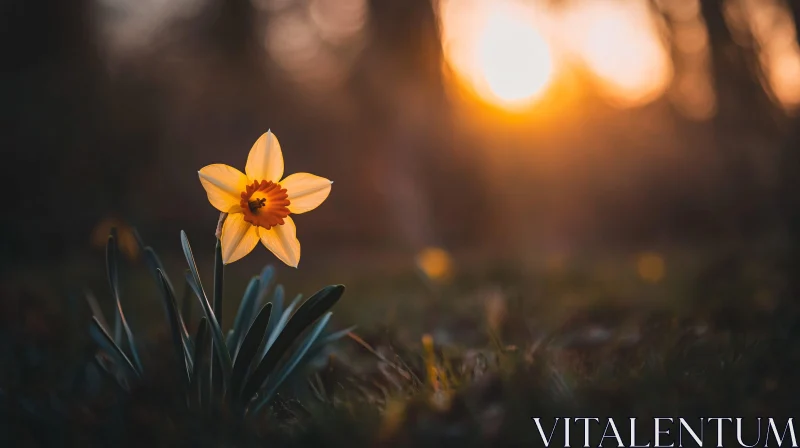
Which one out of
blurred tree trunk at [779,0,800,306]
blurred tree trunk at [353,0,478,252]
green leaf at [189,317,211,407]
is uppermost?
blurred tree trunk at [353,0,478,252]

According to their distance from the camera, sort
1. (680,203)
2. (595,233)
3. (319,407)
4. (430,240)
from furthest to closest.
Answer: (595,233)
(680,203)
(430,240)
(319,407)

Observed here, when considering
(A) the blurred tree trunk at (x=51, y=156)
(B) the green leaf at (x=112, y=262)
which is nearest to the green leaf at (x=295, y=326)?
(B) the green leaf at (x=112, y=262)

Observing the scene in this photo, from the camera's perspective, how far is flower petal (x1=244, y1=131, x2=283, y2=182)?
143 centimetres

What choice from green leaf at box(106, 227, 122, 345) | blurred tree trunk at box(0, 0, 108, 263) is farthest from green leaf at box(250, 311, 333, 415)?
blurred tree trunk at box(0, 0, 108, 263)

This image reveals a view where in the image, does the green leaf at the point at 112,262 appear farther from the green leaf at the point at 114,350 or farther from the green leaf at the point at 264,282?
the green leaf at the point at 264,282

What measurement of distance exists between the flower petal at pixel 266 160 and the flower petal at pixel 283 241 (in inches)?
3.9

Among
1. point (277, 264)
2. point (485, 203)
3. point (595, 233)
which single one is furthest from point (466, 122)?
point (277, 264)

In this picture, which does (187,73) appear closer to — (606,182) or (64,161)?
(64,161)

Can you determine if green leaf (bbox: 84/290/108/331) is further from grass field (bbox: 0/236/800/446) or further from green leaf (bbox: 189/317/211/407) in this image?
green leaf (bbox: 189/317/211/407)

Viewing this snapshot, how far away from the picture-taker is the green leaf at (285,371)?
1.46 meters

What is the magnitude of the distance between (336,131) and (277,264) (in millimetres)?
3198

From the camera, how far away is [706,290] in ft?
8.52

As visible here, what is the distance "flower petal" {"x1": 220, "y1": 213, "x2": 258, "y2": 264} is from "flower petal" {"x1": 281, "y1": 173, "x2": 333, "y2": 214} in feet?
0.35

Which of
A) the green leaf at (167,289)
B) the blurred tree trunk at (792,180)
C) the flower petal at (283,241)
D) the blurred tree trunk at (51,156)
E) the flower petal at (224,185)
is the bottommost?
the green leaf at (167,289)
